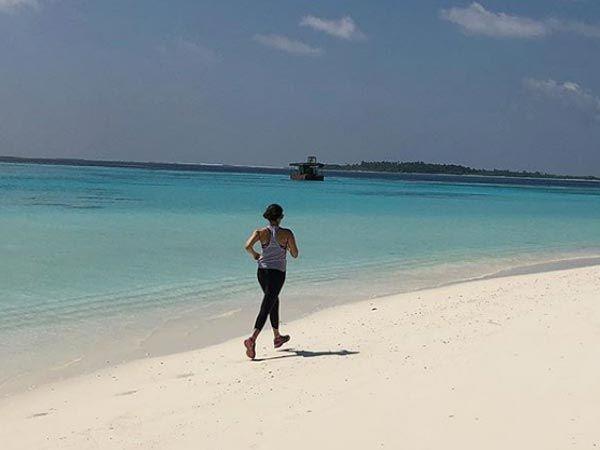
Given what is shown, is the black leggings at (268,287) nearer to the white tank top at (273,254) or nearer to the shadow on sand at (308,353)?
the white tank top at (273,254)

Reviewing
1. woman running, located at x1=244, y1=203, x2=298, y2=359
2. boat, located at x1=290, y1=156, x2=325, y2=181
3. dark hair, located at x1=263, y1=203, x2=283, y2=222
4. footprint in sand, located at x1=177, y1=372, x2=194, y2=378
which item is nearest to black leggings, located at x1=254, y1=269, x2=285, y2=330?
woman running, located at x1=244, y1=203, x2=298, y2=359

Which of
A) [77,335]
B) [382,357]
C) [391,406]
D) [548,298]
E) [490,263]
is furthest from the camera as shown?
[490,263]

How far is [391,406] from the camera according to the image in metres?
5.41

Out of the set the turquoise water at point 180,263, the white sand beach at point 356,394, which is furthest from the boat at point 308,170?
the white sand beach at point 356,394

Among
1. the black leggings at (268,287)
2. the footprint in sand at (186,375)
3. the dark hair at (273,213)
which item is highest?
the dark hair at (273,213)

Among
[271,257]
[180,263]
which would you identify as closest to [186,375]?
[271,257]

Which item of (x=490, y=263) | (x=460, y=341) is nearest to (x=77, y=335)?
(x=460, y=341)

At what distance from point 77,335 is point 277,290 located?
2786mm

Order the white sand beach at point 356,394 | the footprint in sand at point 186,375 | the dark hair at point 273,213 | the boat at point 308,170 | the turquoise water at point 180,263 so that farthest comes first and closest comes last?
1. the boat at point 308,170
2. the turquoise water at point 180,263
3. the dark hair at point 273,213
4. the footprint in sand at point 186,375
5. the white sand beach at point 356,394

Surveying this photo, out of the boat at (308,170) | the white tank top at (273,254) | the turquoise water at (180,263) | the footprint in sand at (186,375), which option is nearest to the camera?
the footprint in sand at (186,375)

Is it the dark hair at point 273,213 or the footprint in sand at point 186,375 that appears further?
the dark hair at point 273,213

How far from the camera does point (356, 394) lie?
5770mm

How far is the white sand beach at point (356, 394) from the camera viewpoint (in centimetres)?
496

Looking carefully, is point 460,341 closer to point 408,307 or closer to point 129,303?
point 408,307
